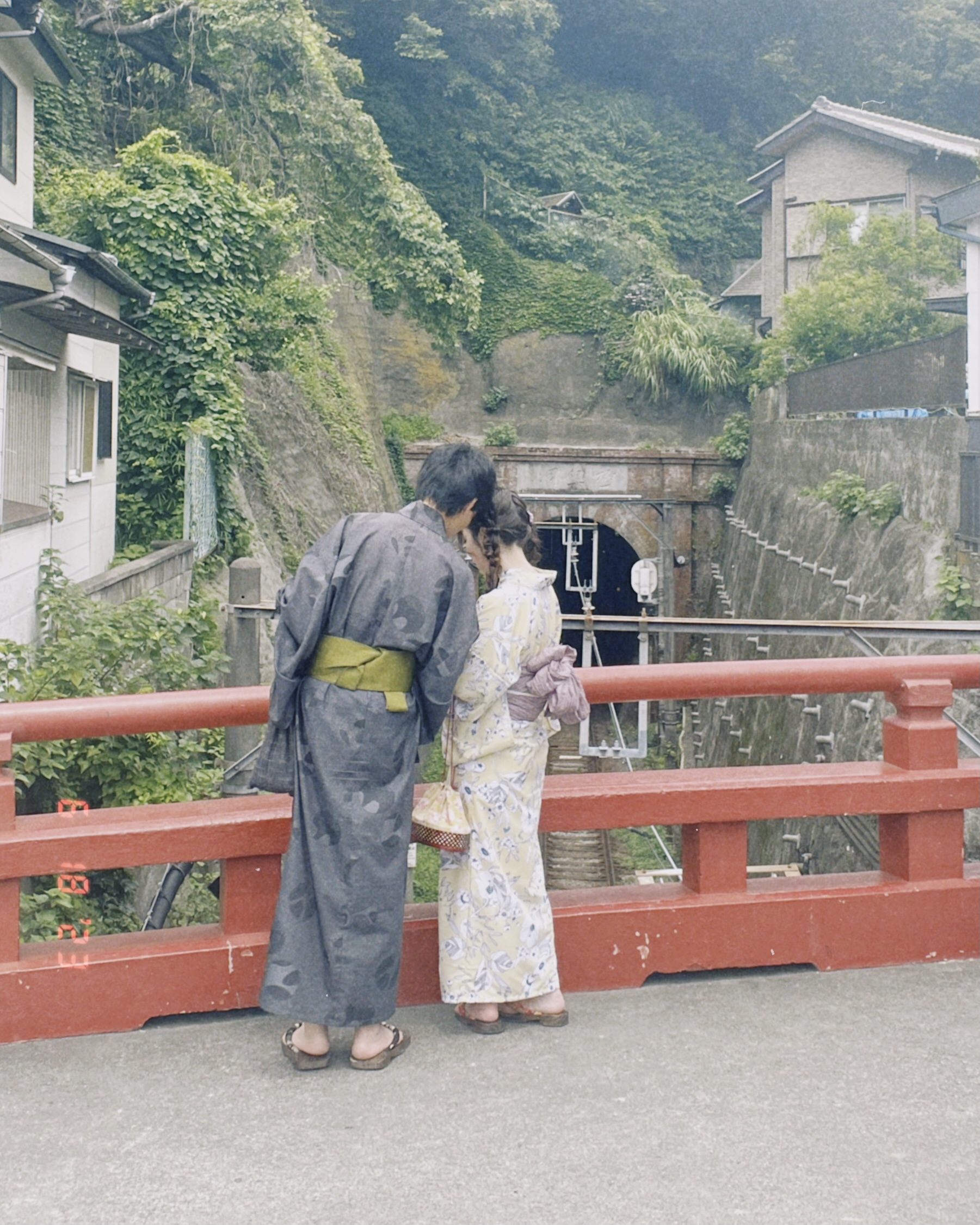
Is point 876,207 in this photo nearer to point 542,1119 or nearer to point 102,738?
point 102,738

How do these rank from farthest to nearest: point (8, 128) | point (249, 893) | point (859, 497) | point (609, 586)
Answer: point (609, 586) → point (859, 497) → point (8, 128) → point (249, 893)

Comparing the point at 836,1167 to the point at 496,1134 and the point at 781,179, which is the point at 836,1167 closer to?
the point at 496,1134

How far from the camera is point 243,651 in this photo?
9203 millimetres

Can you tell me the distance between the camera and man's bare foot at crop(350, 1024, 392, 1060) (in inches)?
122

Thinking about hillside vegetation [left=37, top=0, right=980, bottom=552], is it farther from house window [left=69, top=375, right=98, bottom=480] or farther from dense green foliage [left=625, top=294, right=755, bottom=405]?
house window [left=69, top=375, right=98, bottom=480]

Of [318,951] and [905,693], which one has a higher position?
[905,693]

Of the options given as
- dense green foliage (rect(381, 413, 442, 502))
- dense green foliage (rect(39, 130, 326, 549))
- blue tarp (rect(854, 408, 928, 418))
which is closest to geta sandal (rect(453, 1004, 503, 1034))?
dense green foliage (rect(39, 130, 326, 549))

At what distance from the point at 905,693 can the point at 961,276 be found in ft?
71.2

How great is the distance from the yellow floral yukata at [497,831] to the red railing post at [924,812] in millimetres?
1227

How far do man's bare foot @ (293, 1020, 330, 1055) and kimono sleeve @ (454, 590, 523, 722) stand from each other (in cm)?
87

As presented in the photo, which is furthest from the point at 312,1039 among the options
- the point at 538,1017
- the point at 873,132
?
the point at 873,132

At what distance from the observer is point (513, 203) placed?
32969mm

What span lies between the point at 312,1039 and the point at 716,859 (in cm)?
133

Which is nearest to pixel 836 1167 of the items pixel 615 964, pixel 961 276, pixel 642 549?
pixel 615 964
